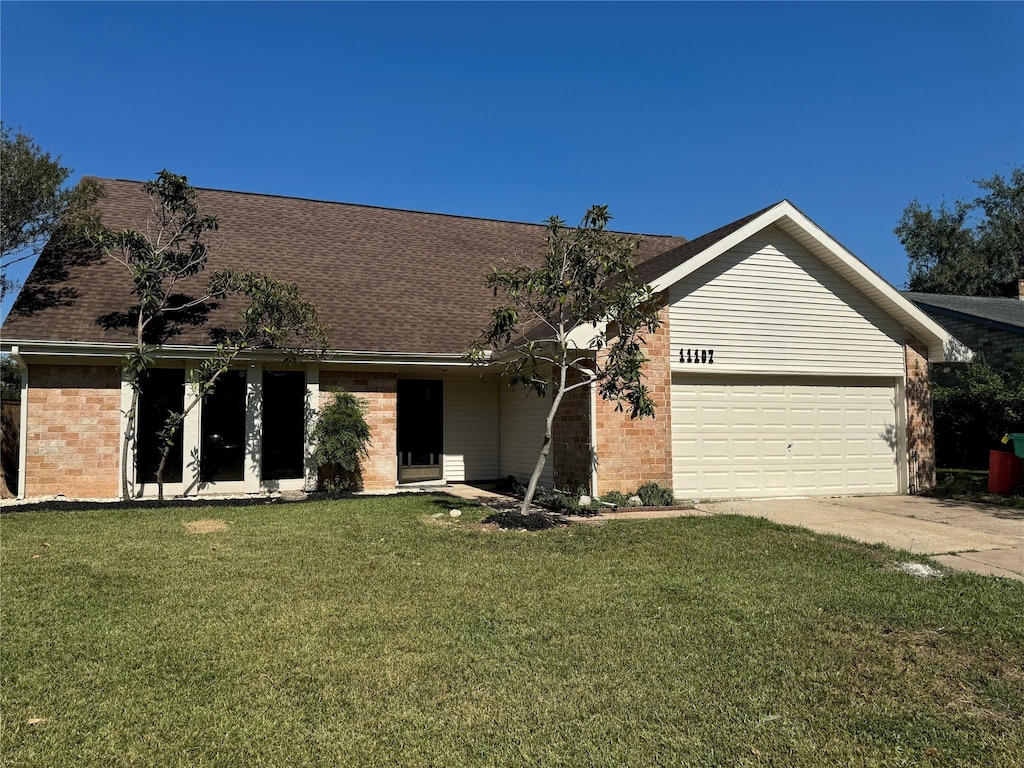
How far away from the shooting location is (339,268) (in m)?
15.7

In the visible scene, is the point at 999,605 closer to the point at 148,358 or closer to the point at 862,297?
the point at 862,297

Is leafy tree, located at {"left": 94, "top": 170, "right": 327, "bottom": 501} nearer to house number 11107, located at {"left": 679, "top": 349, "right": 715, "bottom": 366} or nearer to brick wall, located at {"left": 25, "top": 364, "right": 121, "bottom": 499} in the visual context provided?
brick wall, located at {"left": 25, "top": 364, "right": 121, "bottom": 499}

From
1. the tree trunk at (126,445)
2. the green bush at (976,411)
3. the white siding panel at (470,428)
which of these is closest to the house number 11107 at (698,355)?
the white siding panel at (470,428)

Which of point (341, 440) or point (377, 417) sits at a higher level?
point (377, 417)

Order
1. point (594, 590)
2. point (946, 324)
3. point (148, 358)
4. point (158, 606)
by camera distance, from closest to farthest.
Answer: point (158, 606)
point (594, 590)
point (148, 358)
point (946, 324)

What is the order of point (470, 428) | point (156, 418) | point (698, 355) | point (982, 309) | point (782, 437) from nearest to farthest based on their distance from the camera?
point (698, 355) < point (156, 418) < point (782, 437) < point (470, 428) < point (982, 309)

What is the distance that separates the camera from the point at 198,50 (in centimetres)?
1184

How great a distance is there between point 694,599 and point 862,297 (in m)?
9.59

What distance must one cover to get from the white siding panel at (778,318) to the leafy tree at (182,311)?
6.68m

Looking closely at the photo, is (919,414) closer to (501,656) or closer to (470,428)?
(470,428)

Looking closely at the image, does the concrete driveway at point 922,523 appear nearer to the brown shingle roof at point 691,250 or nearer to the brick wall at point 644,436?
the brick wall at point 644,436

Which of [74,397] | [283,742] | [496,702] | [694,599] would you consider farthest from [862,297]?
[74,397]

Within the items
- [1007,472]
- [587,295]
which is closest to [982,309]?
[1007,472]

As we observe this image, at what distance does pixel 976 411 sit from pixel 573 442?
1312 cm
